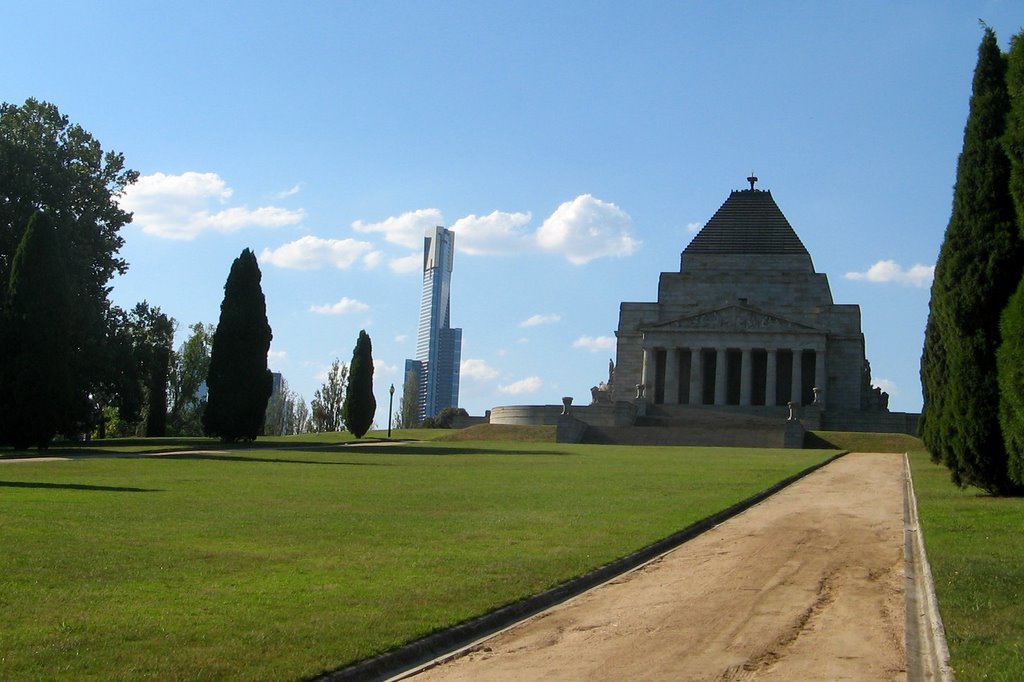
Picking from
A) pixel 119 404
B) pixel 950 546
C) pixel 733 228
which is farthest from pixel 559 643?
pixel 733 228

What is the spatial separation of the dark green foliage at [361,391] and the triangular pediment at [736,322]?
2515cm

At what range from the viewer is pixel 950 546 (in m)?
16.6

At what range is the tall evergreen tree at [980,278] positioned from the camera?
2462 centimetres

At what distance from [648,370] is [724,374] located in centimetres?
567

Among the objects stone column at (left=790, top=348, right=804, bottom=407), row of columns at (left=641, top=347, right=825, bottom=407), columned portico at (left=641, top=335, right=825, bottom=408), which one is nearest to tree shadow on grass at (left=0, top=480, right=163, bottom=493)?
columned portico at (left=641, top=335, right=825, bottom=408)

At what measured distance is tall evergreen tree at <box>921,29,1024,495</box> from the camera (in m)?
24.6

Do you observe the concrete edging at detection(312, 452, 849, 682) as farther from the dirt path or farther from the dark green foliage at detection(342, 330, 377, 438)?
the dark green foliage at detection(342, 330, 377, 438)

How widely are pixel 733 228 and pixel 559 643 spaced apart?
91.4 m

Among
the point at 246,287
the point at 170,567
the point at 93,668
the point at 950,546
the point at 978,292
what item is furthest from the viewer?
the point at 246,287

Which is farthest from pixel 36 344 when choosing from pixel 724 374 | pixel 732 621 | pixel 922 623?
pixel 724 374

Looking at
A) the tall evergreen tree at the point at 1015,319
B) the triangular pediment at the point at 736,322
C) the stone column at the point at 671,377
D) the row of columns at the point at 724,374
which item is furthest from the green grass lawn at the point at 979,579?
the stone column at the point at 671,377

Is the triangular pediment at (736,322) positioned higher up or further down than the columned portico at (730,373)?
higher up

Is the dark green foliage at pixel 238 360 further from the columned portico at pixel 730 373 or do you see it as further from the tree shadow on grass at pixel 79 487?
the columned portico at pixel 730 373

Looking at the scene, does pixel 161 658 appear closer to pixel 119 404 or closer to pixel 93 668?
pixel 93 668
